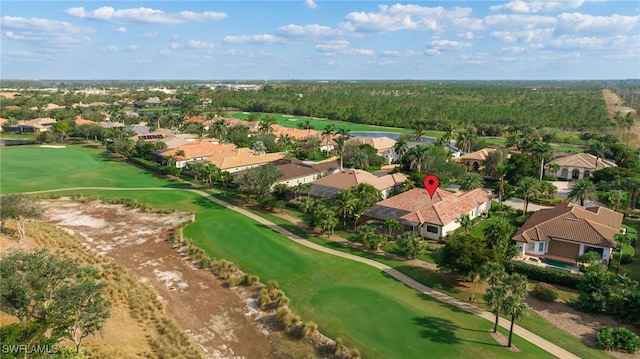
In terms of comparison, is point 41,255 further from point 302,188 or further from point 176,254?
point 302,188

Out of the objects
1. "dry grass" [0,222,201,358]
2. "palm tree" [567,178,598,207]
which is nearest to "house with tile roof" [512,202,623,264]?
"palm tree" [567,178,598,207]

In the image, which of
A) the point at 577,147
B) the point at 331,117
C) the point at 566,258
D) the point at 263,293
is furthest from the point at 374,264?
the point at 331,117

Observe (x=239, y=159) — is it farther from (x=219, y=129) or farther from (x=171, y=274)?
(x=171, y=274)

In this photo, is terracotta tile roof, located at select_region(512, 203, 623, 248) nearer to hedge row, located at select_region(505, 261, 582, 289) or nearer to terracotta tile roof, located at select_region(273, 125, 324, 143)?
hedge row, located at select_region(505, 261, 582, 289)

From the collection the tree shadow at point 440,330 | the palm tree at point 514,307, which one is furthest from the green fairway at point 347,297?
the palm tree at point 514,307

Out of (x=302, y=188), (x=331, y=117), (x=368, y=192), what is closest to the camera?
(x=368, y=192)

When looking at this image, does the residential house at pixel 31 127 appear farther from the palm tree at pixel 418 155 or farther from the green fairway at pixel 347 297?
the palm tree at pixel 418 155

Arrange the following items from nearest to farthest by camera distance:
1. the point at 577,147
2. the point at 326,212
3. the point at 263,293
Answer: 1. the point at 263,293
2. the point at 326,212
3. the point at 577,147
